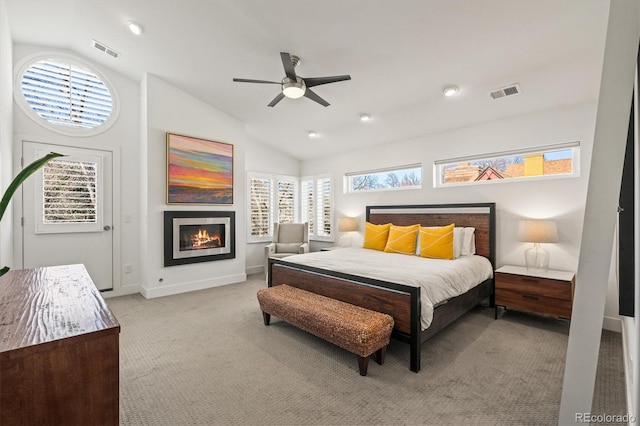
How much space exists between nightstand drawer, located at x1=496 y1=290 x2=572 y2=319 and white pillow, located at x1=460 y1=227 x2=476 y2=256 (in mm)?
669

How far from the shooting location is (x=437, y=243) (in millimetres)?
3723

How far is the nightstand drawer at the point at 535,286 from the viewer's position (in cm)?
298

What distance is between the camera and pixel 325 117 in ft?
15.4

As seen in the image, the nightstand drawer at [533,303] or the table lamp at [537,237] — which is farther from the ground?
the table lamp at [537,237]

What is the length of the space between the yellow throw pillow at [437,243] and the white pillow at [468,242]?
13.2 inches

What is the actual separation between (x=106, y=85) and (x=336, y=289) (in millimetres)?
4509

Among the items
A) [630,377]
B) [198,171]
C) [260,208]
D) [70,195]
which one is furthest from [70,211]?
[630,377]

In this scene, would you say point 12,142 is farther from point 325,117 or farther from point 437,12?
point 437,12

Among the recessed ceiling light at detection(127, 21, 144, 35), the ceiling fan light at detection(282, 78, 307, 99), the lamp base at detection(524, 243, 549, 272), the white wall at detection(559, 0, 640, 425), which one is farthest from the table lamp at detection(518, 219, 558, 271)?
the recessed ceiling light at detection(127, 21, 144, 35)

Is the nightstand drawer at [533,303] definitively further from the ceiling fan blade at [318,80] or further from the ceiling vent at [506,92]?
the ceiling fan blade at [318,80]

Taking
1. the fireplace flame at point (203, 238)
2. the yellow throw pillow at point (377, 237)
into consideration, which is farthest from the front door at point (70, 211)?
the yellow throw pillow at point (377, 237)

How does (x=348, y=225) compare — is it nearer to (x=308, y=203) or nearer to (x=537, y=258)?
(x=308, y=203)

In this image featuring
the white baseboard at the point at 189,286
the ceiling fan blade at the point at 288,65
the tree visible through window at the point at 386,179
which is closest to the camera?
the ceiling fan blade at the point at 288,65

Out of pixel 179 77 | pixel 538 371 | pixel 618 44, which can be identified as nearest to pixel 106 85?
pixel 179 77
